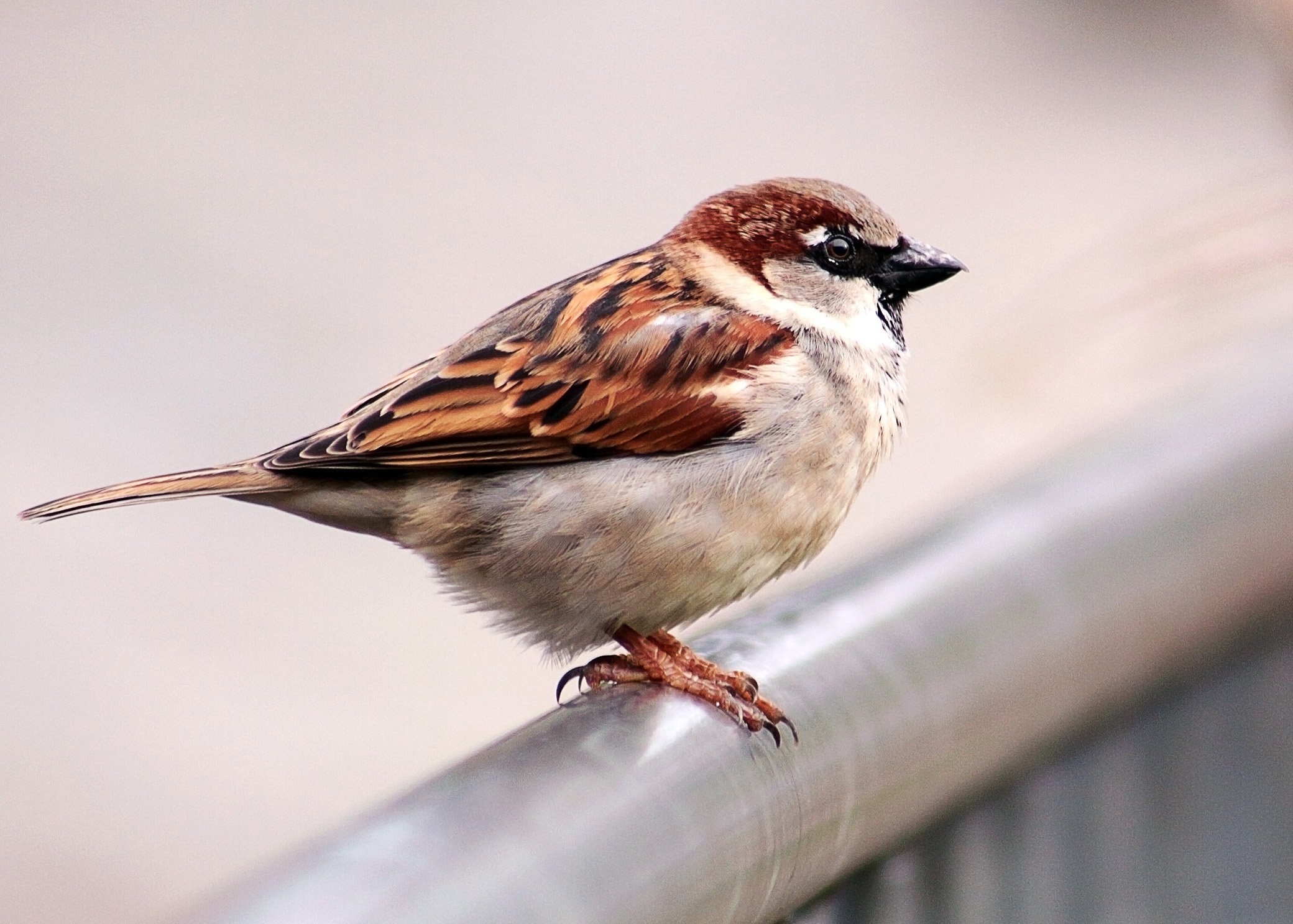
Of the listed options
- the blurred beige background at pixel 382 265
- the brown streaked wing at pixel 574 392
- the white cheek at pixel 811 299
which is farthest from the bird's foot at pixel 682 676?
the white cheek at pixel 811 299

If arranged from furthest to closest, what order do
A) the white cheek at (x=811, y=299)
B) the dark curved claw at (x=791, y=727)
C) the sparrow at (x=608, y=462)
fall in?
the white cheek at (x=811, y=299), the sparrow at (x=608, y=462), the dark curved claw at (x=791, y=727)

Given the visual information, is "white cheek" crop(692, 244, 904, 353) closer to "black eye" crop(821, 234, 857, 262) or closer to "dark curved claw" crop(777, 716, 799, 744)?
"black eye" crop(821, 234, 857, 262)

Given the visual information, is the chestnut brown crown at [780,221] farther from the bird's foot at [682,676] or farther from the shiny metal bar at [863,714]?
the shiny metal bar at [863,714]

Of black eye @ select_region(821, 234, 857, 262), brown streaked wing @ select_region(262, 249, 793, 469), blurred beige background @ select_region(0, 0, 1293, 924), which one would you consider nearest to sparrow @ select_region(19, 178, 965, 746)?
brown streaked wing @ select_region(262, 249, 793, 469)

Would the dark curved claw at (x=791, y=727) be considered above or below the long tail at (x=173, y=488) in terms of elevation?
below

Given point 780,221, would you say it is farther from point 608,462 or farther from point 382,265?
point 382,265

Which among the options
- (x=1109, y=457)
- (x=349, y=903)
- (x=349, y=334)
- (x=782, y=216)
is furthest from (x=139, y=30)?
(x=349, y=903)
